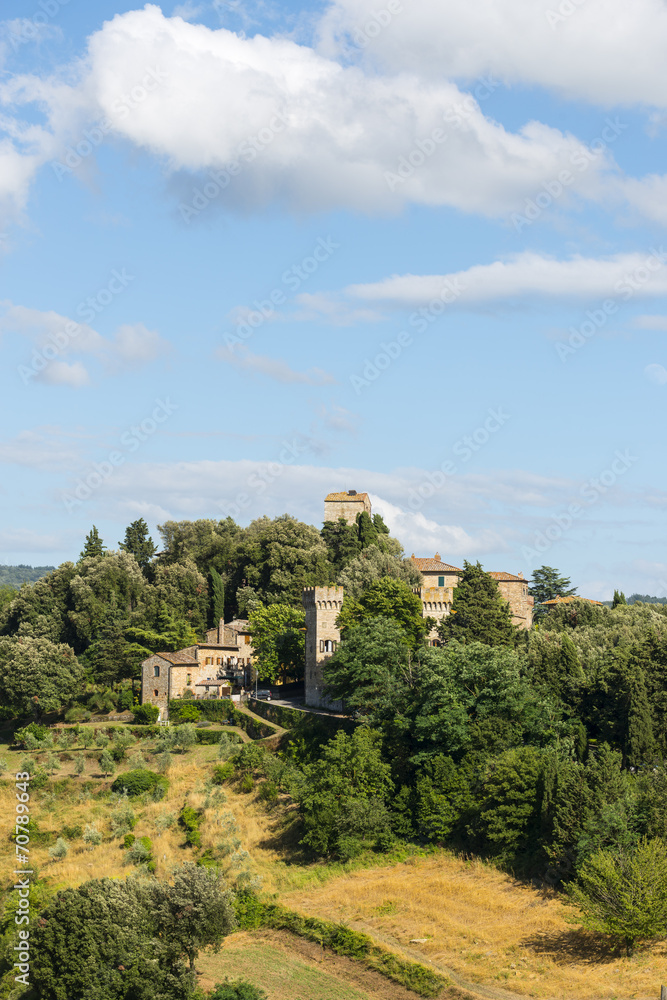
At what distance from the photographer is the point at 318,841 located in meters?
50.2

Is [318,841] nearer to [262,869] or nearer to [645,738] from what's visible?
[262,869]

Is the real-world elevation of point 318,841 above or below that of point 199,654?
below

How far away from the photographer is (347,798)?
5116cm

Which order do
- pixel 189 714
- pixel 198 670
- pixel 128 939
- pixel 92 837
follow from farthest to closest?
pixel 198 670 < pixel 189 714 < pixel 92 837 < pixel 128 939

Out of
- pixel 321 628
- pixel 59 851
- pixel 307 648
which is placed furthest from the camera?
pixel 307 648

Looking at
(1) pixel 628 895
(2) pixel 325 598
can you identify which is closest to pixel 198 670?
(2) pixel 325 598

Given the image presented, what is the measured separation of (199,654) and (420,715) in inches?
1212

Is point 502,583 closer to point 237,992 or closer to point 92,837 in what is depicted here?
point 92,837

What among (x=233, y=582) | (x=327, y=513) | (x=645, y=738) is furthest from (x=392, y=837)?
(x=327, y=513)

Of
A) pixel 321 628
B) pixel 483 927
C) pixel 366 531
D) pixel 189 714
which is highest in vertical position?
pixel 366 531

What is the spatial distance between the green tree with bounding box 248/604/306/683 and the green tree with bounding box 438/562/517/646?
1081 centimetres

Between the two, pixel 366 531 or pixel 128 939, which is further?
pixel 366 531

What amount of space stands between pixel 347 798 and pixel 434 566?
1558 inches

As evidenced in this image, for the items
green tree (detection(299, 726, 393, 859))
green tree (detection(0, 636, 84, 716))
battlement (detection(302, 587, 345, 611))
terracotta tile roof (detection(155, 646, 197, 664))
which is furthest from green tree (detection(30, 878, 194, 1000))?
green tree (detection(0, 636, 84, 716))
